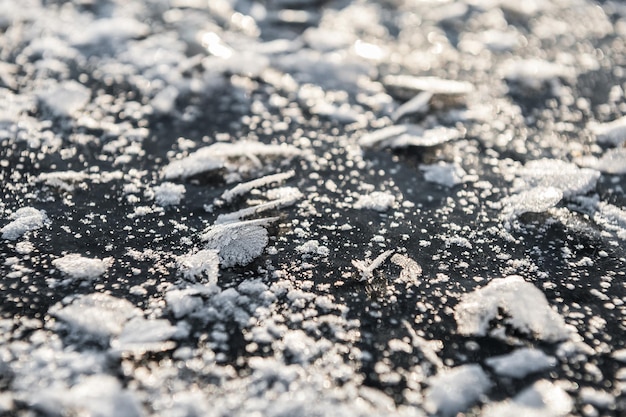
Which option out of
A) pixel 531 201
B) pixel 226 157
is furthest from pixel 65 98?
pixel 531 201

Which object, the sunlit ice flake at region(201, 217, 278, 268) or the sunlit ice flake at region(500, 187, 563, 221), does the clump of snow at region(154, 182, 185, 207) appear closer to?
the sunlit ice flake at region(201, 217, 278, 268)

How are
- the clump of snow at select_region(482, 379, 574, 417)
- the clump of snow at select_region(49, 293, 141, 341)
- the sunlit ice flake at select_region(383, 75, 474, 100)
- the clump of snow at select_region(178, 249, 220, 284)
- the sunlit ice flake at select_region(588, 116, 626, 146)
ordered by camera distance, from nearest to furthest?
1. the clump of snow at select_region(482, 379, 574, 417)
2. the clump of snow at select_region(49, 293, 141, 341)
3. the clump of snow at select_region(178, 249, 220, 284)
4. the sunlit ice flake at select_region(588, 116, 626, 146)
5. the sunlit ice flake at select_region(383, 75, 474, 100)

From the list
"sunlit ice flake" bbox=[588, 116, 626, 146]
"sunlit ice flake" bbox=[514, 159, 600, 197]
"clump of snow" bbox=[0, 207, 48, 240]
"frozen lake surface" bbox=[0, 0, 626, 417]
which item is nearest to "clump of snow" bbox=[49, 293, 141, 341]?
"frozen lake surface" bbox=[0, 0, 626, 417]

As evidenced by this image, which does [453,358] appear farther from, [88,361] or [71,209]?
[71,209]

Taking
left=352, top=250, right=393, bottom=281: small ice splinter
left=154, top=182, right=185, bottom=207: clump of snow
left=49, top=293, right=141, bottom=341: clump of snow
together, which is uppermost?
left=154, top=182, right=185, bottom=207: clump of snow

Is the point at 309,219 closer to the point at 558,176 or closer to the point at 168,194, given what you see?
the point at 168,194
